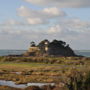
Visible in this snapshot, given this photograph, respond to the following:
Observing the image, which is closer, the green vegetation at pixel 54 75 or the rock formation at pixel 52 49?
the green vegetation at pixel 54 75

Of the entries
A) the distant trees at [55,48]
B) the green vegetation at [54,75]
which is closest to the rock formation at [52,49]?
the distant trees at [55,48]

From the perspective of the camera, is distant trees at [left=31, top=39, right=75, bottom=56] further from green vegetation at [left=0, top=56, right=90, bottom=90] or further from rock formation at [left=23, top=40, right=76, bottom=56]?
green vegetation at [left=0, top=56, right=90, bottom=90]

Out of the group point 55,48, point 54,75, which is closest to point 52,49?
point 55,48

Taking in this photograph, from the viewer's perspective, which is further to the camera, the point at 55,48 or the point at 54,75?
the point at 55,48

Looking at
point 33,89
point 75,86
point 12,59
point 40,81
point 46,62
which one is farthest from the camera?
point 12,59

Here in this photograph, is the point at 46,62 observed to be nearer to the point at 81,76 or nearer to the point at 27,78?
the point at 27,78

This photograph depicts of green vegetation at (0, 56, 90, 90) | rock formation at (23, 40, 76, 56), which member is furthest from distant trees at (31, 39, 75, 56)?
green vegetation at (0, 56, 90, 90)

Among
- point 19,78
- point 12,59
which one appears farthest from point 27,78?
point 12,59

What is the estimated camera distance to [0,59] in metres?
123

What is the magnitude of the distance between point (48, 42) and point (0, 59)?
4185 centimetres

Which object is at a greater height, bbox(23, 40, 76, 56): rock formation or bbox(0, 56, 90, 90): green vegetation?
bbox(23, 40, 76, 56): rock formation

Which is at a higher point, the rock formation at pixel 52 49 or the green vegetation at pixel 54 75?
the rock formation at pixel 52 49

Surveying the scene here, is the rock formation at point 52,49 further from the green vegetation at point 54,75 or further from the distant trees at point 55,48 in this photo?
the green vegetation at point 54,75

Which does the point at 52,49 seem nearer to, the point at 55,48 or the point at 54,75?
the point at 55,48
